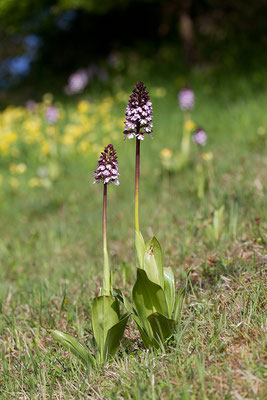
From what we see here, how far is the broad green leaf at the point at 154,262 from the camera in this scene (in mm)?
1771

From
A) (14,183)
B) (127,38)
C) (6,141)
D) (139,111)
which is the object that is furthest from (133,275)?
(127,38)

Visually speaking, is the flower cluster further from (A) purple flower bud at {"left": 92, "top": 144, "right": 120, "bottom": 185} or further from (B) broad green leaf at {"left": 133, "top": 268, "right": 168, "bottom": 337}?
(B) broad green leaf at {"left": 133, "top": 268, "right": 168, "bottom": 337}

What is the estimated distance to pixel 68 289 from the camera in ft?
8.52

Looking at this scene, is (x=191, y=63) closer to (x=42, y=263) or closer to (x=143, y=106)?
(x=42, y=263)

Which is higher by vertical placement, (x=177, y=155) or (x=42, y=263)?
(x=177, y=155)

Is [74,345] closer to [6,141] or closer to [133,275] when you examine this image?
[133,275]

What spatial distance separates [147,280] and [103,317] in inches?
10.1

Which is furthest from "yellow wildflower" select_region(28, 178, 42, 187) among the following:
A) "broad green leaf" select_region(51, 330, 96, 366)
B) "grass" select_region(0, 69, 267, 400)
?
"broad green leaf" select_region(51, 330, 96, 366)

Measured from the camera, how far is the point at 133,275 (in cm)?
265

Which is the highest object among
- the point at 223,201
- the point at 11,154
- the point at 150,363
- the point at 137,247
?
the point at 11,154

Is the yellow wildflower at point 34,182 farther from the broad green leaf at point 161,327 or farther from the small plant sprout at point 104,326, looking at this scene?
the broad green leaf at point 161,327

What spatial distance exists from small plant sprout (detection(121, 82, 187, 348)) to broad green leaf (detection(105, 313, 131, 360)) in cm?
7

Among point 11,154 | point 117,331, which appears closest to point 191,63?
point 11,154

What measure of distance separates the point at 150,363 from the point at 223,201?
6.24ft
